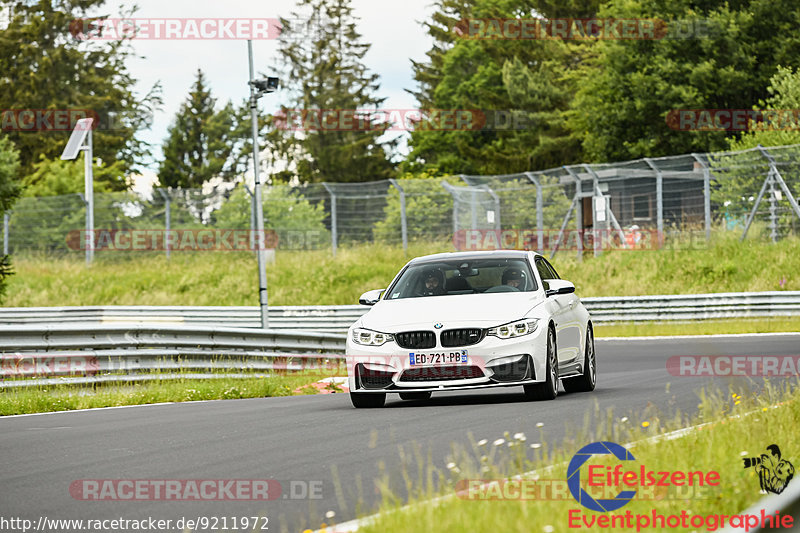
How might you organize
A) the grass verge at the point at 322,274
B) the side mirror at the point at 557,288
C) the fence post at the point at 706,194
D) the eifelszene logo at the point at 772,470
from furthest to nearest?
1. the grass verge at the point at 322,274
2. the fence post at the point at 706,194
3. the side mirror at the point at 557,288
4. the eifelszene logo at the point at 772,470

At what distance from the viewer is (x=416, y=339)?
11.5 meters

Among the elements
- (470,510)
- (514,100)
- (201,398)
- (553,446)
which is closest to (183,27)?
(201,398)

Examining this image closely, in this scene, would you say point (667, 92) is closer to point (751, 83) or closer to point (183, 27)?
point (751, 83)

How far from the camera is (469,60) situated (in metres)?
77.6

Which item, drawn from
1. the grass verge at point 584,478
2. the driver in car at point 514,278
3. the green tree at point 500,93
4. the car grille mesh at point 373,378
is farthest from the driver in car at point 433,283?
the green tree at point 500,93

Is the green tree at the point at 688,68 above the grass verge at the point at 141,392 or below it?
above

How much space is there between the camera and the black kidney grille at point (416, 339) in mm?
11469

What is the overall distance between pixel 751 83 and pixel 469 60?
33127 mm

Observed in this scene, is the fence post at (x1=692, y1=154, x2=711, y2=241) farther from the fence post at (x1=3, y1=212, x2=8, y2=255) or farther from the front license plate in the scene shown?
the fence post at (x1=3, y1=212, x2=8, y2=255)

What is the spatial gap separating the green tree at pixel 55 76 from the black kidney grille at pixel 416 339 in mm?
62287

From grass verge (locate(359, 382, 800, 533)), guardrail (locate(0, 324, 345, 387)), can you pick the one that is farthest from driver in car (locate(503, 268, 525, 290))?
guardrail (locate(0, 324, 345, 387))

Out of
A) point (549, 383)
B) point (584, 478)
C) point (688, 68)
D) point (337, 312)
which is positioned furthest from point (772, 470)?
point (688, 68)

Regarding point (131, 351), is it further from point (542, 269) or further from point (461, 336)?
point (461, 336)

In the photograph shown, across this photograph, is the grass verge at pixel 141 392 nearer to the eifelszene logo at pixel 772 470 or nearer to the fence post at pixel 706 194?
the eifelszene logo at pixel 772 470
